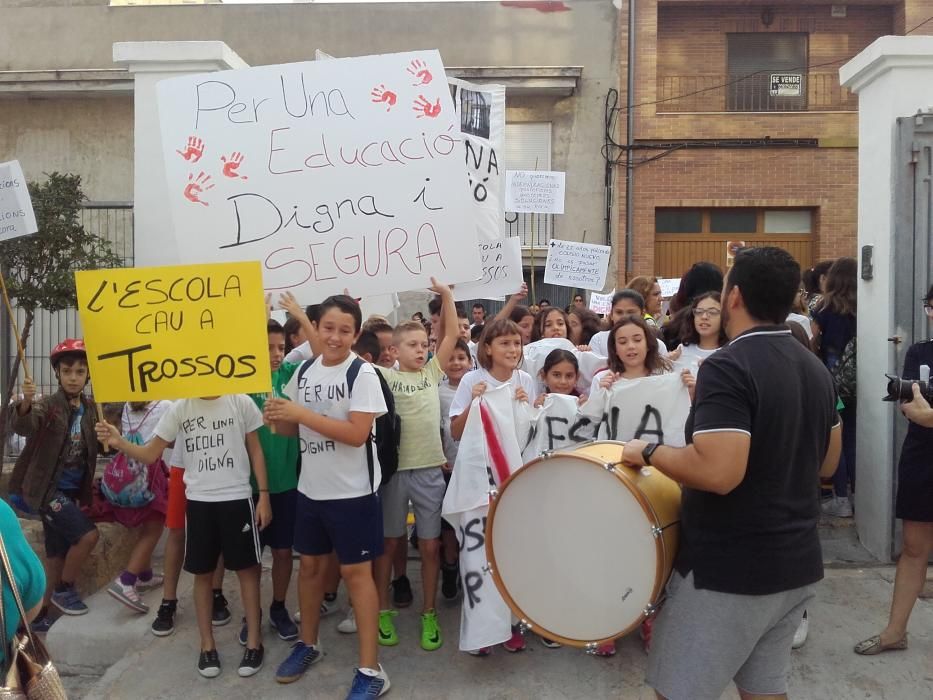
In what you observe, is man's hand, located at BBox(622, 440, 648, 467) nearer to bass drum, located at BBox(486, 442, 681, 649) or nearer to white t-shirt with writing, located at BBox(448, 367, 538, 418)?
bass drum, located at BBox(486, 442, 681, 649)

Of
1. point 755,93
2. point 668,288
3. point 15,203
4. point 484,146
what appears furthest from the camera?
point 755,93

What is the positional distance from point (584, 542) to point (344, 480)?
1.48 meters

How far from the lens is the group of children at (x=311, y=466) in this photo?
164 inches

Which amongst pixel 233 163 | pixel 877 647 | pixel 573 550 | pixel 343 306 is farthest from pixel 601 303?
pixel 573 550

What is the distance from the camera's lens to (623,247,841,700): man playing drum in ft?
8.66

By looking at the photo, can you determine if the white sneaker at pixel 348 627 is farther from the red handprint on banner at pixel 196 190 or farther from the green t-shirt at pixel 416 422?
the red handprint on banner at pixel 196 190

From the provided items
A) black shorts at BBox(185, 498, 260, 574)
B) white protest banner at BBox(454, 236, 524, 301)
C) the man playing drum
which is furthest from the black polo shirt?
white protest banner at BBox(454, 236, 524, 301)

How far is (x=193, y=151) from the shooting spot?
4.56 m

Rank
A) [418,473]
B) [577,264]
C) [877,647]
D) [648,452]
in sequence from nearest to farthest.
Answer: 1. [648,452]
2. [877,647]
3. [418,473]
4. [577,264]

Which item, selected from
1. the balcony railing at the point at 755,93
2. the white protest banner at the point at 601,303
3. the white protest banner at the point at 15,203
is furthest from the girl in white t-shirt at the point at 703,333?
the balcony railing at the point at 755,93

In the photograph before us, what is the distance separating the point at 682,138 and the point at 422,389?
12.9m

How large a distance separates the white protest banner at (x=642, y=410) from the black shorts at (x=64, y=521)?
10.2 ft

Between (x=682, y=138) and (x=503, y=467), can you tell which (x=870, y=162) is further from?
(x=682, y=138)

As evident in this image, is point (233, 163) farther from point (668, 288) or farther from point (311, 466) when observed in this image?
point (668, 288)
